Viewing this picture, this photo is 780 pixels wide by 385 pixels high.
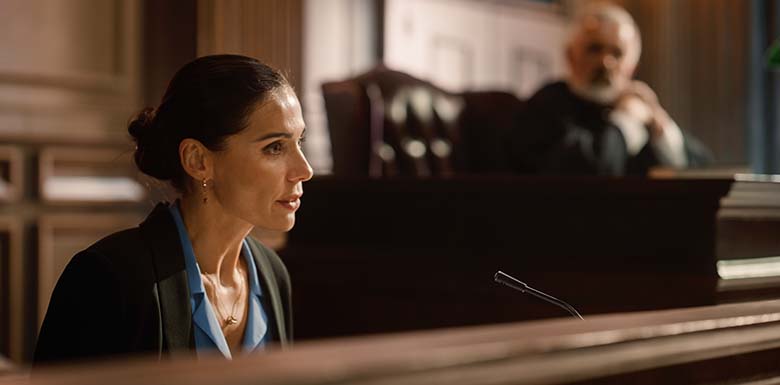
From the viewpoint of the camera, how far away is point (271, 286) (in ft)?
5.59

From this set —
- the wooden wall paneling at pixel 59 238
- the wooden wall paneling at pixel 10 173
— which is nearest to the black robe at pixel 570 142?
the wooden wall paneling at pixel 59 238

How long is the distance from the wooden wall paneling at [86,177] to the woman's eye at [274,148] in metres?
2.37

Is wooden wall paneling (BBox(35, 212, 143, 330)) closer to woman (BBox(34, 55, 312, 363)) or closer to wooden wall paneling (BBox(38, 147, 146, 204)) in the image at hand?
wooden wall paneling (BBox(38, 147, 146, 204))

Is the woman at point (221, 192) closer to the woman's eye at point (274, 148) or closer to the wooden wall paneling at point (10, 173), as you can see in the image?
the woman's eye at point (274, 148)

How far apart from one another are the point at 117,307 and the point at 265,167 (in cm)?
33

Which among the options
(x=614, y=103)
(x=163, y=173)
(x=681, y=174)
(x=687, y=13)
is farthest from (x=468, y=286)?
(x=687, y=13)

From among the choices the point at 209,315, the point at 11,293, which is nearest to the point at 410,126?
→ the point at 11,293

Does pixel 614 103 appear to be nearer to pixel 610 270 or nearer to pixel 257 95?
pixel 610 270

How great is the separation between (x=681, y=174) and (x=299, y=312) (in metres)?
1.15

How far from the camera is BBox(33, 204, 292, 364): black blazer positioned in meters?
1.42

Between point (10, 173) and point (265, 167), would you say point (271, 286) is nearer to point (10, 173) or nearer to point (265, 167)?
point (265, 167)

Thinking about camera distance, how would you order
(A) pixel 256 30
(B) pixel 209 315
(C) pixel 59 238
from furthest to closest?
(A) pixel 256 30
(C) pixel 59 238
(B) pixel 209 315

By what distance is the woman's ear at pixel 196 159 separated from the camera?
1.64 m

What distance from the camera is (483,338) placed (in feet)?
2.29
